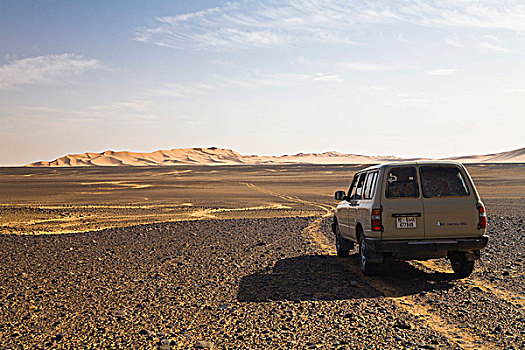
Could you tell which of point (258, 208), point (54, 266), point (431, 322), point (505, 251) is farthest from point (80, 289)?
point (258, 208)

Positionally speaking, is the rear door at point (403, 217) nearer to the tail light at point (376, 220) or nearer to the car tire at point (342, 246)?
the tail light at point (376, 220)

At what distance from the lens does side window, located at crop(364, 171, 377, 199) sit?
888cm

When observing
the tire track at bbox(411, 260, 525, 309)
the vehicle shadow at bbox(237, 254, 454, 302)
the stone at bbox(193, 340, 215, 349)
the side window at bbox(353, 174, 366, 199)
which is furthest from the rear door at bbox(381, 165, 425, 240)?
the stone at bbox(193, 340, 215, 349)

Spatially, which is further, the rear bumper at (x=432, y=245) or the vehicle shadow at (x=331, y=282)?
the rear bumper at (x=432, y=245)

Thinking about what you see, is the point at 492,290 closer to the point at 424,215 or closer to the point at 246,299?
the point at 424,215

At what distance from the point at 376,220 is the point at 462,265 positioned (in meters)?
1.76

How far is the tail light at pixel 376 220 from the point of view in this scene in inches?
328

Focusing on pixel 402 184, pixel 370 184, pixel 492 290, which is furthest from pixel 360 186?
pixel 492 290

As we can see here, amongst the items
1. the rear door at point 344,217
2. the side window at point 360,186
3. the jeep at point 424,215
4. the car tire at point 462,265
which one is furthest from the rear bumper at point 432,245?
the rear door at point 344,217

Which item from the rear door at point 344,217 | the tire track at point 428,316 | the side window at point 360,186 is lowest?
the tire track at point 428,316

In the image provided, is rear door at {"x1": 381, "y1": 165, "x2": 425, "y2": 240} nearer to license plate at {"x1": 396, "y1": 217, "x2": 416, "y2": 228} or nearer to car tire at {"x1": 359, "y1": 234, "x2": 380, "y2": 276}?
license plate at {"x1": 396, "y1": 217, "x2": 416, "y2": 228}

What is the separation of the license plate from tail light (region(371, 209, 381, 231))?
289 mm

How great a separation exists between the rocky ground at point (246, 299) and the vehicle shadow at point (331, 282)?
18 millimetres

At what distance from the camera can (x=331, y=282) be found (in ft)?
28.1
